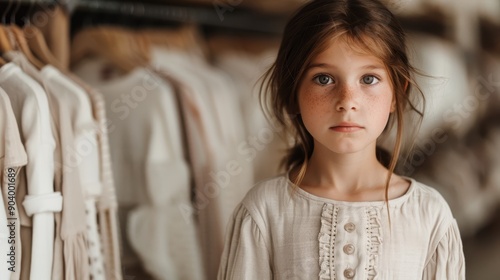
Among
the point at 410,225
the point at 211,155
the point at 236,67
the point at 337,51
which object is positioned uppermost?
the point at 236,67

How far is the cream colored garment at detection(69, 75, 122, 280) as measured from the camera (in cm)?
147

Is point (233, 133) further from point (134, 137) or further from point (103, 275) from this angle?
point (103, 275)

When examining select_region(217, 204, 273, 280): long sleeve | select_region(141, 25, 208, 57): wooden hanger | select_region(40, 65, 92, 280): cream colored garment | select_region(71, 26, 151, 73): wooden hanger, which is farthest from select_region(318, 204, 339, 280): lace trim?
select_region(141, 25, 208, 57): wooden hanger

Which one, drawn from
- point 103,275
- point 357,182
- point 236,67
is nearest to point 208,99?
point 236,67

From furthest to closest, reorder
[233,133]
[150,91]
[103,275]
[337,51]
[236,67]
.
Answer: [236,67] → [233,133] → [150,91] → [103,275] → [337,51]

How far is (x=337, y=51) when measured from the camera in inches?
43.0

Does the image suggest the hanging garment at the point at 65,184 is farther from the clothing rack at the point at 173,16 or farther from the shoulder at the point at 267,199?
the clothing rack at the point at 173,16

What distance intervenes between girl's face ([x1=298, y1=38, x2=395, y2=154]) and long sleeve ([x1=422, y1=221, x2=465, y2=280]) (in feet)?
0.69

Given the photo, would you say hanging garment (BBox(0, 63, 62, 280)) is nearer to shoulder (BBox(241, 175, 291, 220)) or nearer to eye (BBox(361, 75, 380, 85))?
shoulder (BBox(241, 175, 291, 220))

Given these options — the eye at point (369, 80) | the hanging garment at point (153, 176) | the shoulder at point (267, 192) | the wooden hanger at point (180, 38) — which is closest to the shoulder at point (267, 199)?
the shoulder at point (267, 192)

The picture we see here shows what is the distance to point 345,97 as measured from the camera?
1.08 m

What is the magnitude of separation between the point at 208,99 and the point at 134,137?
221mm

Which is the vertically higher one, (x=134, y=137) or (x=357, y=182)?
(x=134, y=137)

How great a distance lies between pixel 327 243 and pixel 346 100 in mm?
233
